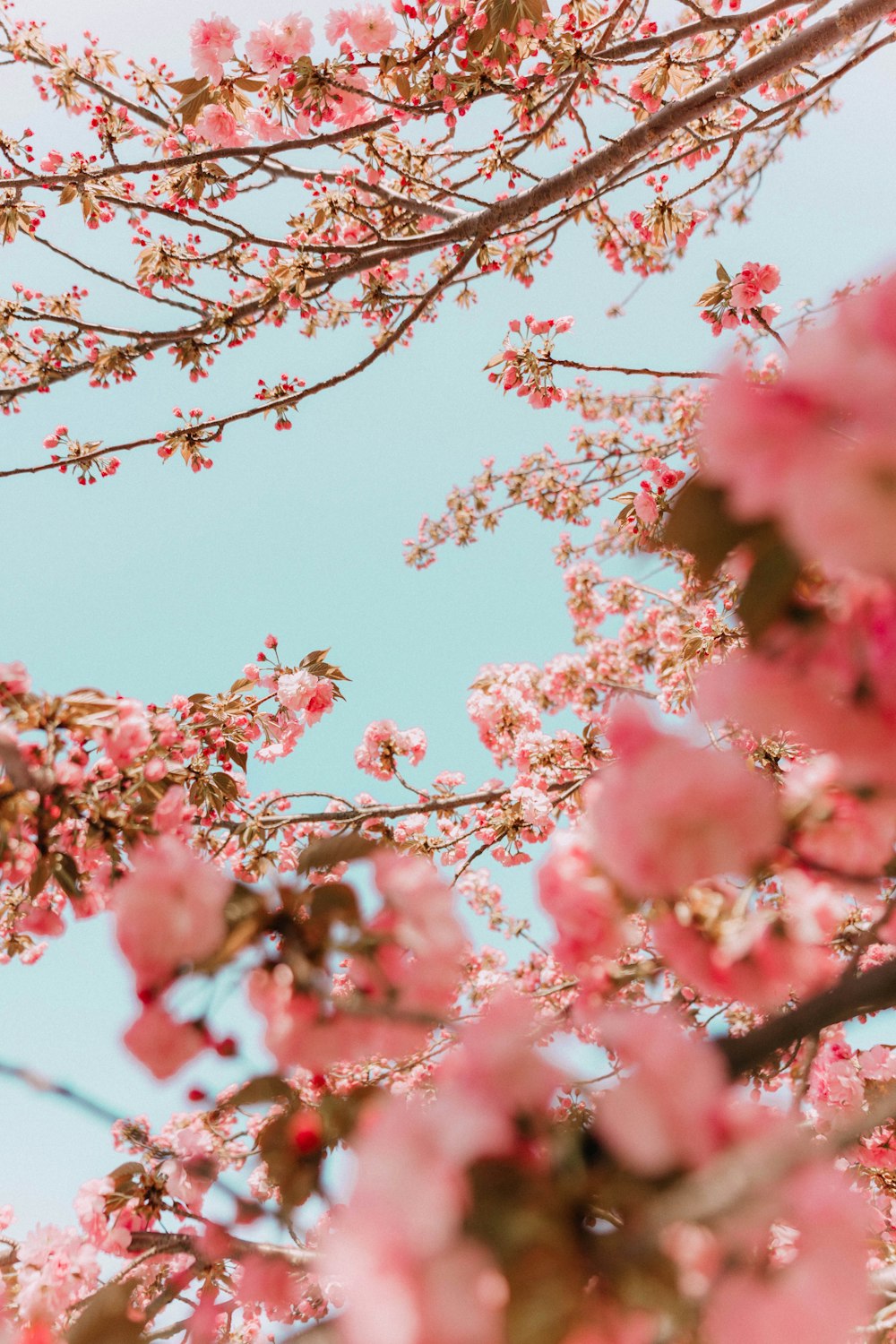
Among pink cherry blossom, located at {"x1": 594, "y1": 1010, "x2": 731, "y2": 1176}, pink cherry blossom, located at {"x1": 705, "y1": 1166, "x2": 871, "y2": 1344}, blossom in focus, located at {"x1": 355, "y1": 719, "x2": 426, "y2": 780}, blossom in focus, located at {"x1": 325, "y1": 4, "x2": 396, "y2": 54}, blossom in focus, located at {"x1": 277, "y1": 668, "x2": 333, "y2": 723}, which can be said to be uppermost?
blossom in focus, located at {"x1": 325, "y1": 4, "x2": 396, "y2": 54}

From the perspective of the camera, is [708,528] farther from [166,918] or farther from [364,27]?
[364,27]

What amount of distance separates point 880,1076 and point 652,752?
2.79m

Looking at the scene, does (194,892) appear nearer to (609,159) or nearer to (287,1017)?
(287,1017)

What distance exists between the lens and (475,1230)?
0.45m

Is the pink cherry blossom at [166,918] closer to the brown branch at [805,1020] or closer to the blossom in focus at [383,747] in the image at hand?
the brown branch at [805,1020]

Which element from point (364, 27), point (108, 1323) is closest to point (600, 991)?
point (108, 1323)

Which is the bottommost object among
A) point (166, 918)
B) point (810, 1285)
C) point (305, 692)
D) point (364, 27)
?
point (810, 1285)

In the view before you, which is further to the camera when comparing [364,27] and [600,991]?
A: [364,27]

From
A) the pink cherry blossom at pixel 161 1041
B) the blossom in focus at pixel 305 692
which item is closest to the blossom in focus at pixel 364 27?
the blossom in focus at pixel 305 692

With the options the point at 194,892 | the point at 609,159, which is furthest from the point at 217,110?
the point at 194,892

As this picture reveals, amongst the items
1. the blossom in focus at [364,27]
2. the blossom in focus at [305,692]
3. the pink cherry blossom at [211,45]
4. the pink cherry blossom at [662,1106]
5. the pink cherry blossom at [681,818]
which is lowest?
the pink cherry blossom at [662,1106]

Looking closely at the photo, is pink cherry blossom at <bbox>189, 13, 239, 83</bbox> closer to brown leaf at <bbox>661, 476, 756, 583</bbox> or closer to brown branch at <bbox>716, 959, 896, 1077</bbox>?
brown leaf at <bbox>661, 476, 756, 583</bbox>

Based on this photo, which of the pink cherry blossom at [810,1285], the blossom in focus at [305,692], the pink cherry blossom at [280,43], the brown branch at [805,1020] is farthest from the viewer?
the blossom in focus at [305,692]

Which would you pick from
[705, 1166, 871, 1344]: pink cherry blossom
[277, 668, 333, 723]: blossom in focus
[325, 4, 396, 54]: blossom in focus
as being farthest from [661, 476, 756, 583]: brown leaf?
[325, 4, 396, 54]: blossom in focus
